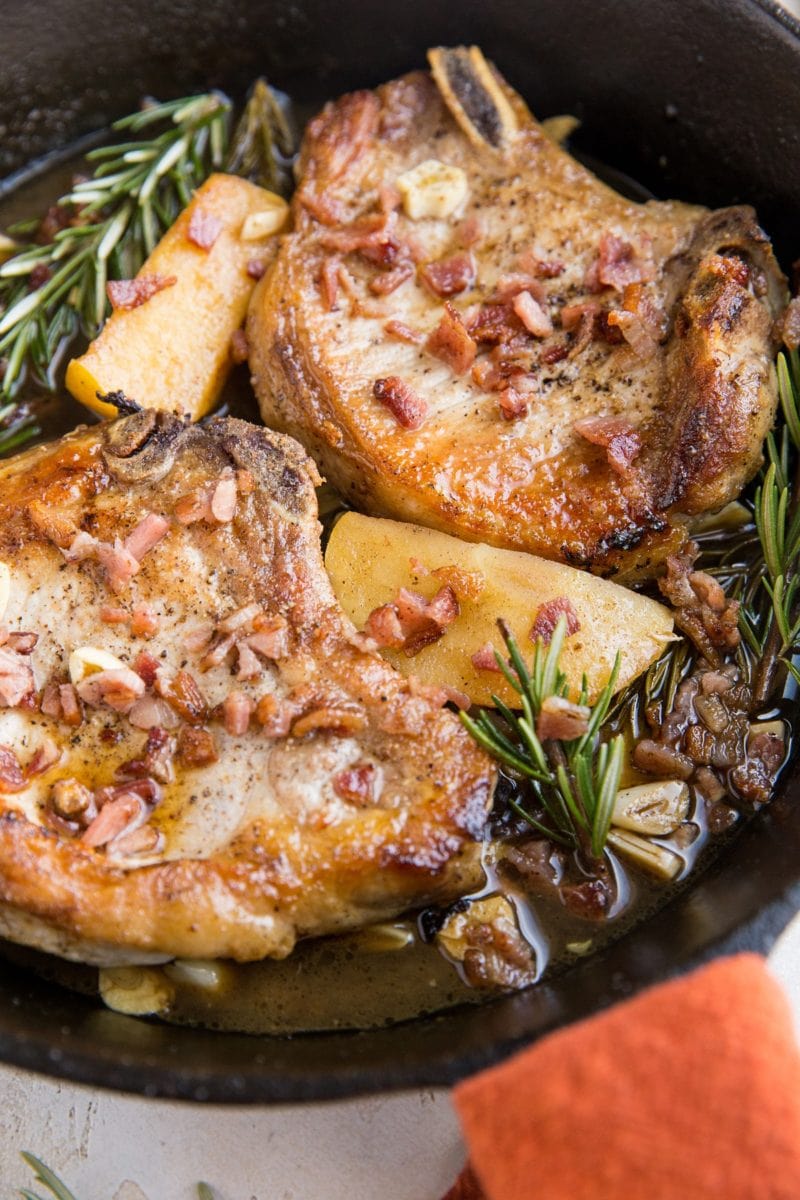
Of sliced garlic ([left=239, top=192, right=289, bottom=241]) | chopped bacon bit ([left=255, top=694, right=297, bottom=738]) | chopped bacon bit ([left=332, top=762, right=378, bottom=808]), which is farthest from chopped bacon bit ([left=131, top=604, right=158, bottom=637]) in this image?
sliced garlic ([left=239, top=192, right=289, bottom=241])

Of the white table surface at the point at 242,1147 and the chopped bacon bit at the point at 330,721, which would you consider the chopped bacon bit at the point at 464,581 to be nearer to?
the chopped bacon bit at the point at 330,721

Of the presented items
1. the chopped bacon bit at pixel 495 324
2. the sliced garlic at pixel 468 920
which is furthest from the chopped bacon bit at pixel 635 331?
the sliced garlic at pixel 468 920

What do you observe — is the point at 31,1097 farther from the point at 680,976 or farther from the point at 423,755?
the point at 680,976

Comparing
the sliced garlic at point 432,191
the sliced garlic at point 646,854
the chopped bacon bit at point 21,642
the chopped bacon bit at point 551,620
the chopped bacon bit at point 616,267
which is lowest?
the sliced garlic at point 646,854

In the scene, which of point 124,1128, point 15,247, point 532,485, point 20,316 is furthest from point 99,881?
point 15,247

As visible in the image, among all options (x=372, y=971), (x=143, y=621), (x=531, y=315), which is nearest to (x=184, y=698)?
(x=143, y=621)

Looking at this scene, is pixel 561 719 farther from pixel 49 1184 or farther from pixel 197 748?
pixel 49 1184

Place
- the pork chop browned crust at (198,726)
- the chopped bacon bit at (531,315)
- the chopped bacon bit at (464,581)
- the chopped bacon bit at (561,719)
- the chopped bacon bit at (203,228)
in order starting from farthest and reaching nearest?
the chopped bacon bit at (203,228) < the chopped bacon bit at (531,315) < the chopped bacon bit at (464,581) < the chopped bacon bit at (561,719) < the pork chop browned crust at (198,726)
